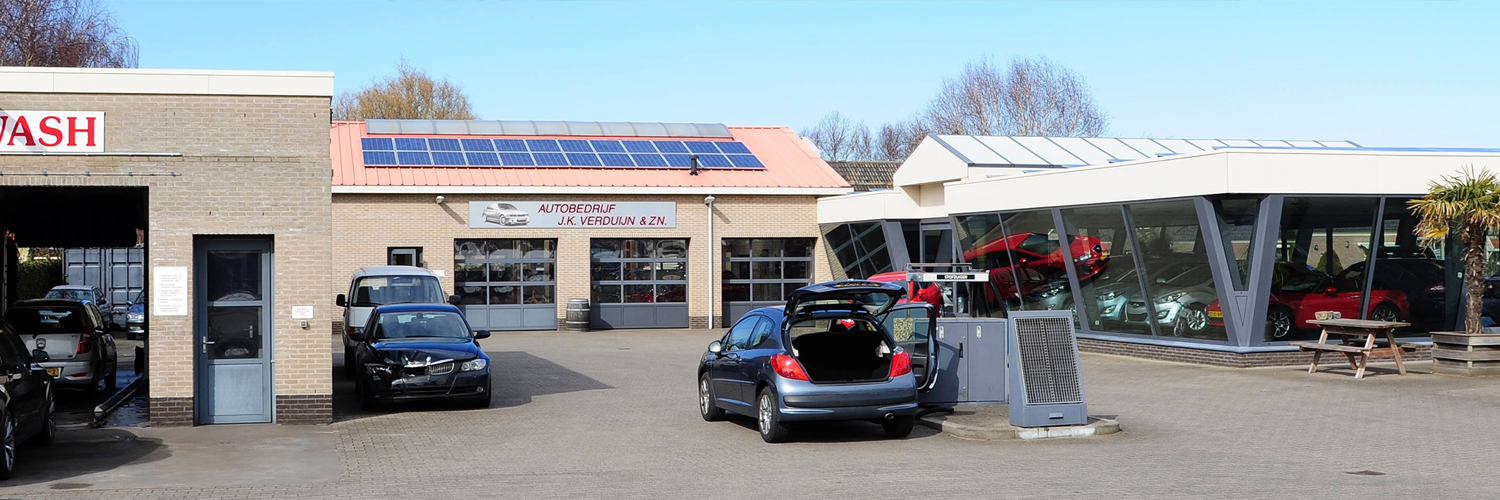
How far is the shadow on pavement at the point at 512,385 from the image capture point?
16.7 meters

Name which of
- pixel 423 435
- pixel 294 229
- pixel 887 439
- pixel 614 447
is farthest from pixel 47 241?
pixel 887 439

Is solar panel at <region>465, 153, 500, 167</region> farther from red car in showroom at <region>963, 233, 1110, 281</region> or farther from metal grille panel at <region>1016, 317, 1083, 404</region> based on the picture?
metal grille panel at <region>1016, 317, 1083, 404</region>

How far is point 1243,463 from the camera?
11.1m

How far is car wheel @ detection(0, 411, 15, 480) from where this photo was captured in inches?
421

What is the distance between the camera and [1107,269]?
2284cm

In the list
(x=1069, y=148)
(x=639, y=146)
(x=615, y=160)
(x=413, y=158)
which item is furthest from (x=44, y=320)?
(x=639, y=146)

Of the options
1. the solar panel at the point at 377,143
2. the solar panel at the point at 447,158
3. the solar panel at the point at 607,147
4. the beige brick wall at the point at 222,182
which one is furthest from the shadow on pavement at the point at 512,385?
the solar panel at the point at 607,147

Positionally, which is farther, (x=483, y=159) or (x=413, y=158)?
(x=483, y=159)

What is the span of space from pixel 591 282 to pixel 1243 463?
24.6m

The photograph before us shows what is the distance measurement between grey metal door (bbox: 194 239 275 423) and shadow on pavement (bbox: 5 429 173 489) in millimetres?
1059

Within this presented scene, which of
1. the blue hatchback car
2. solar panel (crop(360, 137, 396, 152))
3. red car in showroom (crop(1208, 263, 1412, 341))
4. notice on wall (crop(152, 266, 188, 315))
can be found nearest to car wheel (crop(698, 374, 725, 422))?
the blue hatchback car

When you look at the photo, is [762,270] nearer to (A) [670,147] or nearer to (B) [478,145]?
(A) [670,147]

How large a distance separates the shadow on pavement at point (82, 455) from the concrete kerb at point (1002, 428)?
7.55 m

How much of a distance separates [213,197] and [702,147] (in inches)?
977
